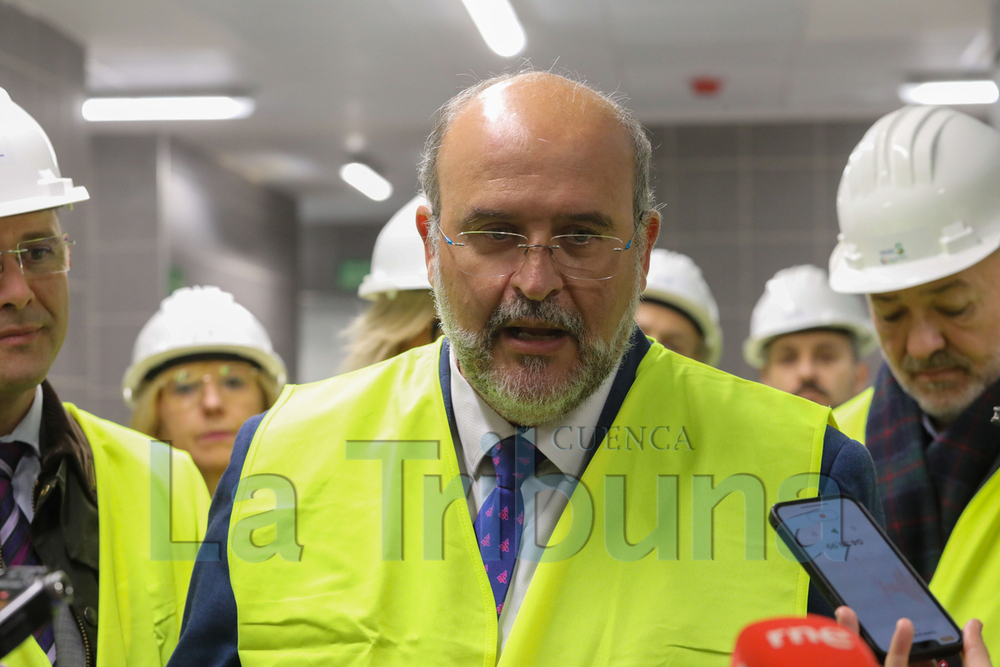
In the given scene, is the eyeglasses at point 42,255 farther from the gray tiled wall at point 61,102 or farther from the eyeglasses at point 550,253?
the gray tiled wall at point 61,102

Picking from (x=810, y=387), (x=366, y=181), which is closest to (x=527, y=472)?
(x=810, y=387)

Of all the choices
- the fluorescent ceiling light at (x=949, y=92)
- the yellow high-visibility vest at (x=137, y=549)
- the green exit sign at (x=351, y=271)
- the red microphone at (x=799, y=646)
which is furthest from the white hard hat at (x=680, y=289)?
the green exit sign at (x=351, y=271)

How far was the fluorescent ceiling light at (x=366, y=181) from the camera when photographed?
9.39 m

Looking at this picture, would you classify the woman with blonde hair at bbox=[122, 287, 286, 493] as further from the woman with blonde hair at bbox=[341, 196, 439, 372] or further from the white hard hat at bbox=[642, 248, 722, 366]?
the white hard hat at bbox=[642, 248, 722, 366]

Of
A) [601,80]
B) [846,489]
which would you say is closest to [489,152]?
[846,489]

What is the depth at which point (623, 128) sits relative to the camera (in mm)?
1511

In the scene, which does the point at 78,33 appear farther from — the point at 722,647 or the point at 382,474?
the point at 722,647

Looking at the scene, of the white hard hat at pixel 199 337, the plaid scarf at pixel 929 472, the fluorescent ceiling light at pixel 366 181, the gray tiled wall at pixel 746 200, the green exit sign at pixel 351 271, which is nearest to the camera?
the plaid scarf at pixel 929 472

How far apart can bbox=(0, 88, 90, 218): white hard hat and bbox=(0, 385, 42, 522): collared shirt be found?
378mm

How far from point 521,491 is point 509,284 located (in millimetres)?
301

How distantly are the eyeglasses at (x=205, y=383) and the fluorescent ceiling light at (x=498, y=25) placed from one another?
8.78 ft

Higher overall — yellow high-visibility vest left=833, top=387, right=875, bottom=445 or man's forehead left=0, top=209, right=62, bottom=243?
man's forehead left=0, top=209, right=62, bottom=243

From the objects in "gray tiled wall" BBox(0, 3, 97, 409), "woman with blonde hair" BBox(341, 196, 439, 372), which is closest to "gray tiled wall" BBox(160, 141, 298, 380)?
"gray tiled wall" BBox(0, 3, 97, 409)

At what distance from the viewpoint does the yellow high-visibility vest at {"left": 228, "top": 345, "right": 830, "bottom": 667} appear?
1.32 metres
